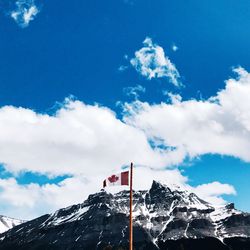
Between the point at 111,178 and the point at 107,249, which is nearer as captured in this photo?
the point at 111,178

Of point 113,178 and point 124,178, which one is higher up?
point 113,178

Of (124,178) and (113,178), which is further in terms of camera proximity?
(113,178)

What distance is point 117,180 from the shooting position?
171 ft

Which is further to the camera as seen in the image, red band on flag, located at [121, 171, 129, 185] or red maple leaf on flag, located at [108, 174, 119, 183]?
red maple leaf on flag, located at [108, 174, 119, 183]

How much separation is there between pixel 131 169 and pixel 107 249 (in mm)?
41612

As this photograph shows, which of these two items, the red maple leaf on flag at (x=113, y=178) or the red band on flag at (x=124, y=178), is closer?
the red band on flag at (x=124, y=178)

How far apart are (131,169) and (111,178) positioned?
3.71 m

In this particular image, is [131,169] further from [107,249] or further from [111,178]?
[107,249]

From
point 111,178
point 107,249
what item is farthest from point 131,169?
point 107,249

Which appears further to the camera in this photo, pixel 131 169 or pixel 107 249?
pixel 107 249

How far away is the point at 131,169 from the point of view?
1977 inches

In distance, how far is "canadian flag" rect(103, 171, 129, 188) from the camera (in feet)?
168

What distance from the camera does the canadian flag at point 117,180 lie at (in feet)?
168
